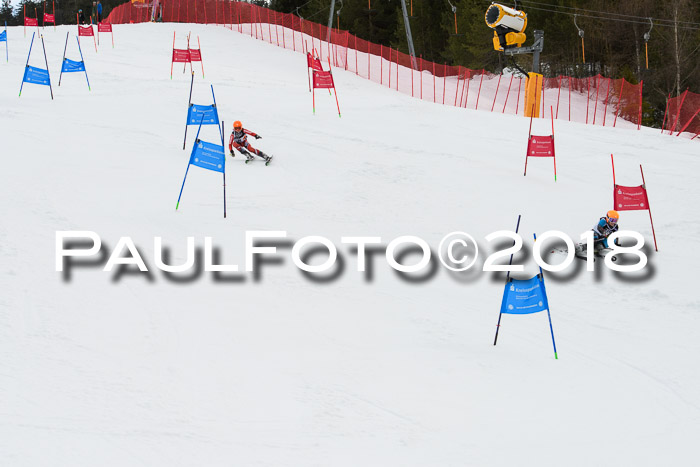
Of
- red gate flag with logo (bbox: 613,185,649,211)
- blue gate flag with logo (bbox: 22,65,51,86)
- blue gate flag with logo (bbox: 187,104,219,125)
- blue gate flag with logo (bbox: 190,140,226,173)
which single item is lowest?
red gate flag with logo (bbox: 613,185,649,211)

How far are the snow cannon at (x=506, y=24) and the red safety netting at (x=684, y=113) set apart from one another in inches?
236

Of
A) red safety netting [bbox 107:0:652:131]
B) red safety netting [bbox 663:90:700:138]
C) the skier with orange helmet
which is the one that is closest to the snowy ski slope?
the skier with orange helmet

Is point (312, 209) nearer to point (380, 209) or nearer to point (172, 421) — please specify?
point (380, 209)

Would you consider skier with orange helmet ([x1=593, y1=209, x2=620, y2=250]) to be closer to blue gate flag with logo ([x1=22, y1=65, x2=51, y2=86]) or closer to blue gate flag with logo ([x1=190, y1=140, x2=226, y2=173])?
blue gate flag with logo ([x1=190, y1=140, x2=226, y2=173])

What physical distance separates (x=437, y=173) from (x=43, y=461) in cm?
1314

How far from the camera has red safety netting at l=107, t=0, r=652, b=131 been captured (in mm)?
29953

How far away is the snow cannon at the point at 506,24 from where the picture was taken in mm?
25266

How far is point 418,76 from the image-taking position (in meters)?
33.6

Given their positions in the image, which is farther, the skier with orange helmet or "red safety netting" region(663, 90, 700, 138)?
"red safety netting" region(663, 90, 700, 138)

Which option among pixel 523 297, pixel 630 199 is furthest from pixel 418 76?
pixel 523 297

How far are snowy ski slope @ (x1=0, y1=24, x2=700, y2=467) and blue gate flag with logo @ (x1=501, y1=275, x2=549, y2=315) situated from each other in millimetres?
630

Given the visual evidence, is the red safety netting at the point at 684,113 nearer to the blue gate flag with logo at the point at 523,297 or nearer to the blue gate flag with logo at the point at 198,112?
the blue gate flag with logo at the point at 198,112

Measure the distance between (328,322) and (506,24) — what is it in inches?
776

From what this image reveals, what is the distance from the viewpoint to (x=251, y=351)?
8.02 metres
